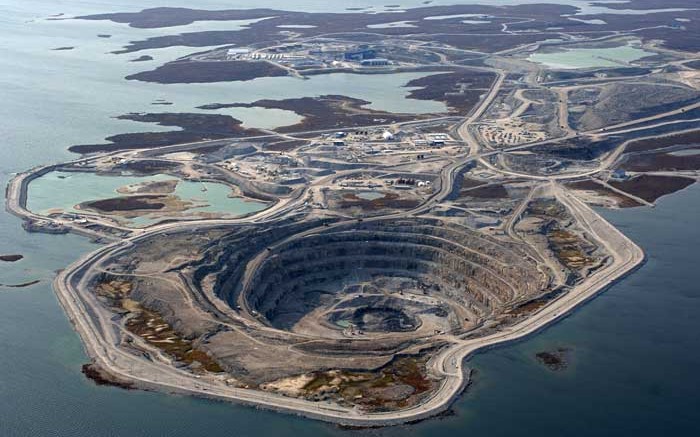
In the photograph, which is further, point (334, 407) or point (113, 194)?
point (113, 194)

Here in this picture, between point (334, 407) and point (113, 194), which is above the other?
point (113, 194)

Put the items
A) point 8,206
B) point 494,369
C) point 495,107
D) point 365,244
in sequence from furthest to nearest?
point 495,107 → point 8,206 → point 365,244 → point 494,369

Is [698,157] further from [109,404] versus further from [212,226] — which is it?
[109,404]

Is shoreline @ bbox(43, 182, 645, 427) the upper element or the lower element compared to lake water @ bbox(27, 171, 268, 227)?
lower

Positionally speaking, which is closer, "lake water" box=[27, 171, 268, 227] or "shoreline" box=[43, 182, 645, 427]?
"shoreline" box=[43, 182, 645, 427]

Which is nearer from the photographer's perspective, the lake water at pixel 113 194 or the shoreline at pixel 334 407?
the shoreline at pixel 334 407

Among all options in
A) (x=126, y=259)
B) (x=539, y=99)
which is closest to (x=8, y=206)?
(x=126, y=259)

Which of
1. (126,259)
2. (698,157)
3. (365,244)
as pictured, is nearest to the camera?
(126,259)

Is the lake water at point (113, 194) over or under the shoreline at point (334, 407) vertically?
over
